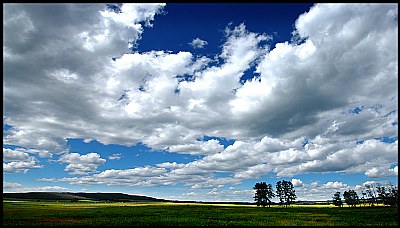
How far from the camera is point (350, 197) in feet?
583

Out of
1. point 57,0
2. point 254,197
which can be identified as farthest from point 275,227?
point 254,197

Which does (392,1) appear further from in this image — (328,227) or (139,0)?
(328,227)

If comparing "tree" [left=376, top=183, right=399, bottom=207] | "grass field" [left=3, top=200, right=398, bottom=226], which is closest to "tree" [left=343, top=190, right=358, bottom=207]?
"tree" [left=376, top=183, right=399, bottom=207]

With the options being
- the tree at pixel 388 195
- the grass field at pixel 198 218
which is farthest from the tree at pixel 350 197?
the grass field at pixel 198 218

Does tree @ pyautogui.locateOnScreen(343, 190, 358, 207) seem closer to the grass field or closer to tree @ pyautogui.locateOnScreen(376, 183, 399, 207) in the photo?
tree @ pyautogui.locateOnScreen(376, 183, 399, 207)

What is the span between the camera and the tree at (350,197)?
174 meters

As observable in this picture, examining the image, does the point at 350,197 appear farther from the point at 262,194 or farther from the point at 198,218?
the point at 198,218

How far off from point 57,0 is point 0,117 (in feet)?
11.9

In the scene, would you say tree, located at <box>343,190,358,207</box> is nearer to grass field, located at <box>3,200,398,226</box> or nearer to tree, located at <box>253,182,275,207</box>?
tree, located at <box>253,182,275,207</box>

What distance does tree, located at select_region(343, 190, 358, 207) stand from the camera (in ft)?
572

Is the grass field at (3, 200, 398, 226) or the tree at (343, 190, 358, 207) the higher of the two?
the tree at (343, 190, 358, 207)

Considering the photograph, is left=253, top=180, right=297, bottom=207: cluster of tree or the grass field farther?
left=253, top=180, right=297, bottom=207: cluster of tree

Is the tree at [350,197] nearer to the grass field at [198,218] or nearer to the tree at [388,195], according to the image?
the tree at [388,195]

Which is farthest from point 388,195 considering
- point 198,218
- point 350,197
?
point 198,218
